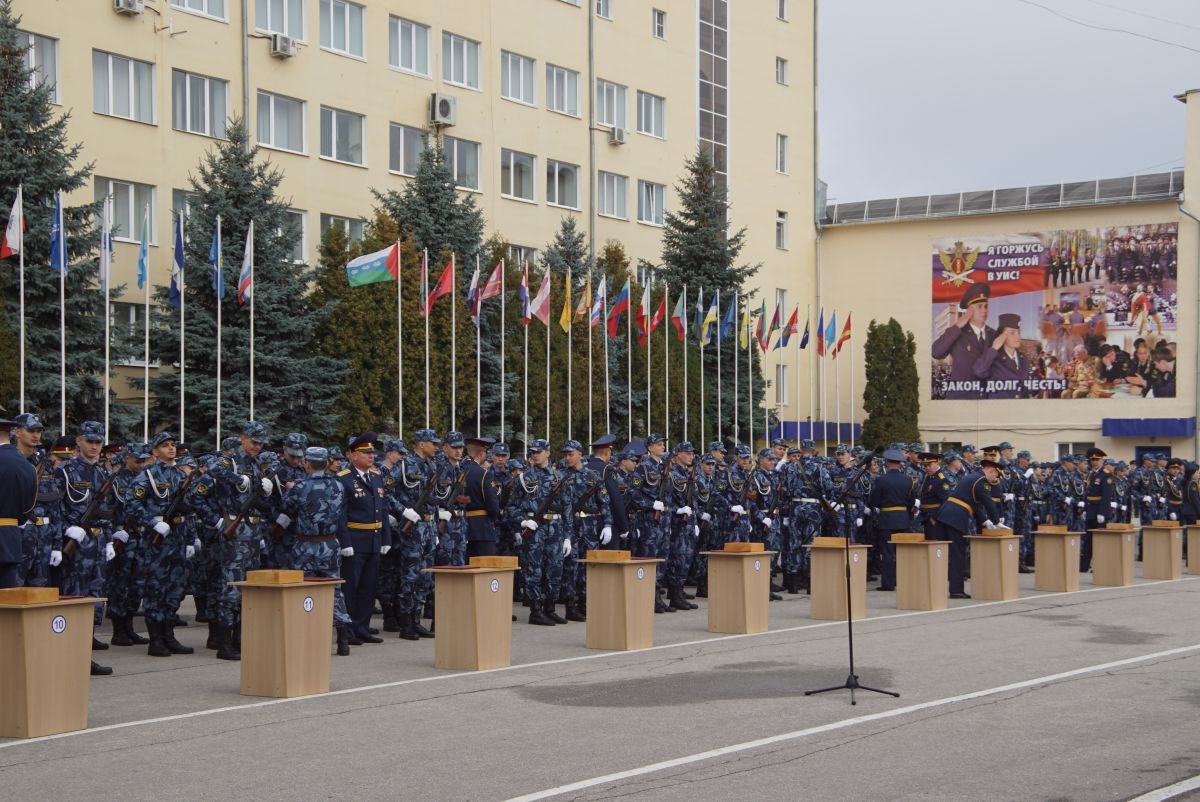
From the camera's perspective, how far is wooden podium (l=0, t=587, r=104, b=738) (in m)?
9.60

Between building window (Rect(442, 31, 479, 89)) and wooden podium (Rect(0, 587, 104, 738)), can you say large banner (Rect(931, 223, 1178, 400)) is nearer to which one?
building window (Rect(442, 31, 479, 89))

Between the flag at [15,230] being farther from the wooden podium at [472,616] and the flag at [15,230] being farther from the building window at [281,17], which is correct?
the building window at [281,17]

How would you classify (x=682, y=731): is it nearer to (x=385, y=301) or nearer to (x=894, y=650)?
(x=894, y=650)

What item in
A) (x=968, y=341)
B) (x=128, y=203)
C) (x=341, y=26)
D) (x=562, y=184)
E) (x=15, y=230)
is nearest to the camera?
(x=15, y=230)

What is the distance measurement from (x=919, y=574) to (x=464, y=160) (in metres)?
24.7

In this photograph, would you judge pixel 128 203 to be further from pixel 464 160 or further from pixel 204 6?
pixel 464 160

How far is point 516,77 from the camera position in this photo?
1660 inches

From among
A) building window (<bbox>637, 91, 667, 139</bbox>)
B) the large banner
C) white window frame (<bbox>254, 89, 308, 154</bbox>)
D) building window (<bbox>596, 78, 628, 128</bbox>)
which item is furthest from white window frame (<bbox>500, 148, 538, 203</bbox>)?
the large banner

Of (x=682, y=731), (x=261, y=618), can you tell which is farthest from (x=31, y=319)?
(x=682, y=731)

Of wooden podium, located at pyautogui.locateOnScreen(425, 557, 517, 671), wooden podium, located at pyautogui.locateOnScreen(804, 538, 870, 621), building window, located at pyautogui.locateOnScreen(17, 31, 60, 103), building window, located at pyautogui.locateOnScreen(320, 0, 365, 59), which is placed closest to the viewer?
wooden podium, located at pyautogui.locateOnScreen(425, 557, 517, 671)

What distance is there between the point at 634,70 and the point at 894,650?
34621mm

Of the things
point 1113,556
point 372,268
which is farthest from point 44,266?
point 1113,556

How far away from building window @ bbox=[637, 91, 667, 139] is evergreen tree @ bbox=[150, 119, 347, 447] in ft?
60.9

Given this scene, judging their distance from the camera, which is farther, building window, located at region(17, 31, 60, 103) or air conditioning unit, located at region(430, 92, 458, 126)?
air conditioning unit, located at region(430, 92, 458, 126)
